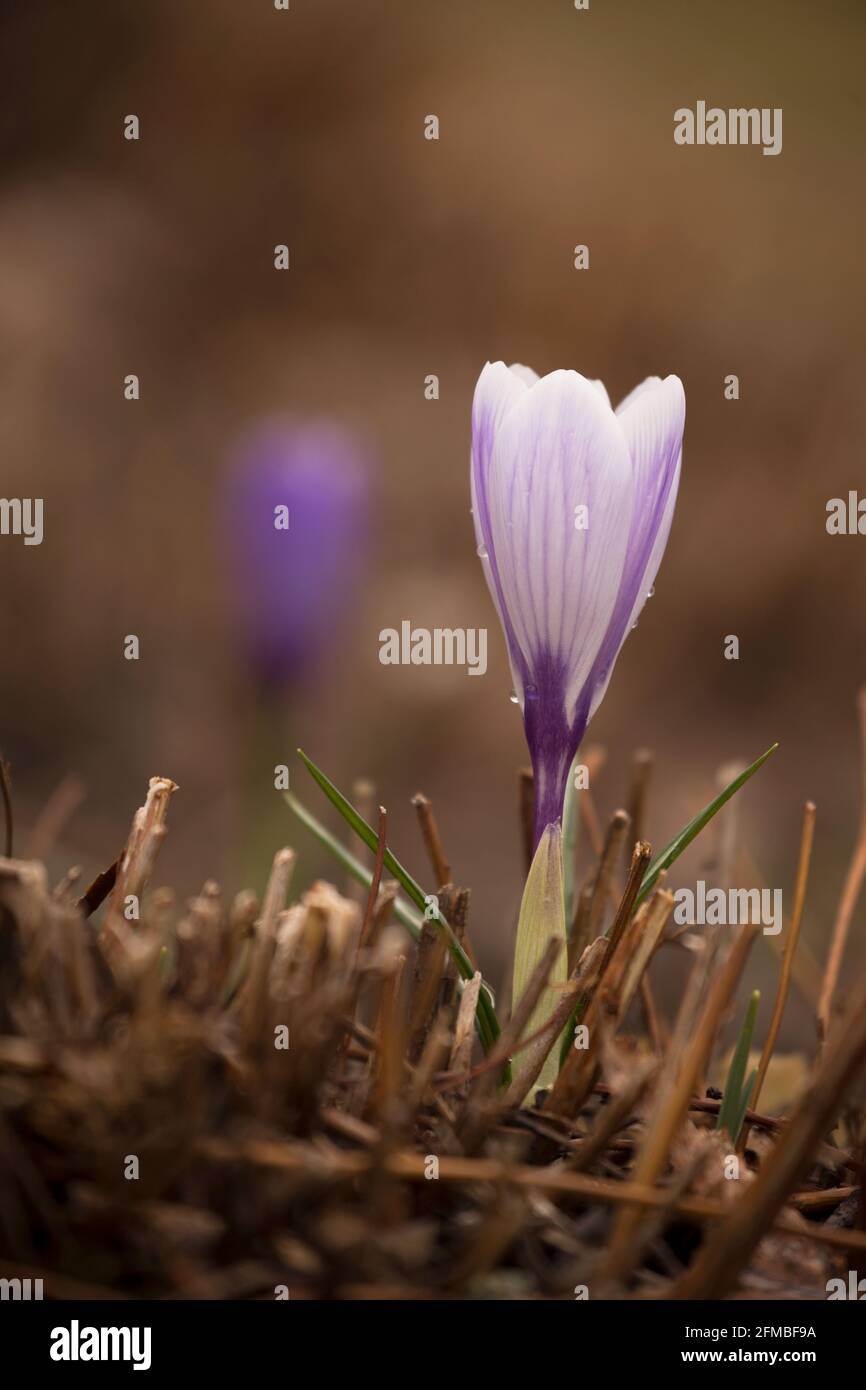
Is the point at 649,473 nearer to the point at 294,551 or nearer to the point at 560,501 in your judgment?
the point at 560,501

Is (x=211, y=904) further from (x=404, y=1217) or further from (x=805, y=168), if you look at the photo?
(x=805, y=168)

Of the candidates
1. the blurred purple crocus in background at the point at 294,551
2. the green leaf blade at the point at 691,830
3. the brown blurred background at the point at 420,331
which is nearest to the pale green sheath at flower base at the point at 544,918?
the green leaf blade at the point at 691,830

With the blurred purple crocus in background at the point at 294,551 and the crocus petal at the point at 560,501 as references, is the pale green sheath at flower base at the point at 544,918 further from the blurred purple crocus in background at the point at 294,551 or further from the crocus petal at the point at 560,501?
the blurred purple crocus in background at the point at 294,551

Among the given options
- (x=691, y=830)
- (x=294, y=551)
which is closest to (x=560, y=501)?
(x=691, y=830)

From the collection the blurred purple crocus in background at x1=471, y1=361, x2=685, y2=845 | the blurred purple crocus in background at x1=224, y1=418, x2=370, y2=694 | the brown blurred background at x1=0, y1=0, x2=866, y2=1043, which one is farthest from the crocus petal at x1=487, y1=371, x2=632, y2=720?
the brown blurred background at x1=0, y1=0, x2=866, y2=1043

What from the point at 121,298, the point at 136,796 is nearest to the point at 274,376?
the point at 121,298
